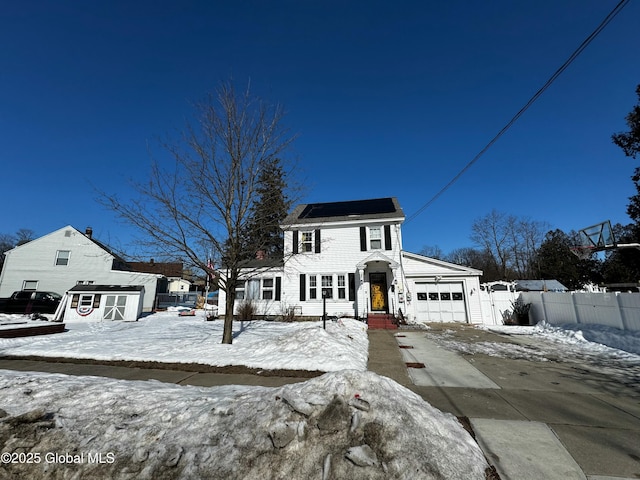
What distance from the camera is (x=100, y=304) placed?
53.2ft

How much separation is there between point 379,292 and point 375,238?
127 inches

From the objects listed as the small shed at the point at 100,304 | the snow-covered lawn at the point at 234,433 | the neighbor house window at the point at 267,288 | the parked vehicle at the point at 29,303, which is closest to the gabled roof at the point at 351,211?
the neighbor house window at the point at 267,288

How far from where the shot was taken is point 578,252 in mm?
13359

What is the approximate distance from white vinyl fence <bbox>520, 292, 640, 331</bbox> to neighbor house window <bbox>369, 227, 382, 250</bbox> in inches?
341

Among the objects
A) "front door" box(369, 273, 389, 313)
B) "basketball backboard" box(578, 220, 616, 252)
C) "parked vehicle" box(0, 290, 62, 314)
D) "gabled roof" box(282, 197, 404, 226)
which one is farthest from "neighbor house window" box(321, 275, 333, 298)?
"parked vehicle" box(0, 290, 62, 314)

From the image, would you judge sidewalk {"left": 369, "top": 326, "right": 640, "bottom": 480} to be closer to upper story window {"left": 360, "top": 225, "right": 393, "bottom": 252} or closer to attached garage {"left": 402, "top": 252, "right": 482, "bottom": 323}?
attached garage {"left": 402, "top": 252, "right": 482, "bottom": 323}

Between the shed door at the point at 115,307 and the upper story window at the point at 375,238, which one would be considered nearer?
the shed door at the point at 115,307

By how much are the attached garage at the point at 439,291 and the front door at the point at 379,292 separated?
3.95ft

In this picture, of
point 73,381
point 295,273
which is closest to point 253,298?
point 295,273

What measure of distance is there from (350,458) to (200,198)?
25.7 feet

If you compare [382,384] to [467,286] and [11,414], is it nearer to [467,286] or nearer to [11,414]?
[11,414]

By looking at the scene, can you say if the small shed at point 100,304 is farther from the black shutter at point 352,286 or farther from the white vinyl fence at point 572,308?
the white vinyl fence at point 572,308

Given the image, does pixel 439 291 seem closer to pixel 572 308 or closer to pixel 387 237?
pixel 387 237

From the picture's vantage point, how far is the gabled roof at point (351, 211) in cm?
1675
